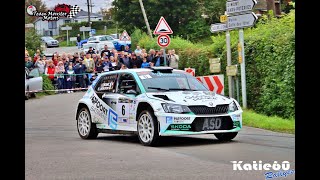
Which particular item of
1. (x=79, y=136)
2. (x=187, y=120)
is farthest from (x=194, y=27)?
(x=187, y=120)

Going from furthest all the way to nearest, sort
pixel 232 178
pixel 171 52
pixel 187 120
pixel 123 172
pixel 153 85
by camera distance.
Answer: pixel 171 52, pixel 153 85, pixel 187 120, pixel 123 172, pixel 232 178

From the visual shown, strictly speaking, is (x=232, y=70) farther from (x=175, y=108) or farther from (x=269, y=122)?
(x=175, y=108)

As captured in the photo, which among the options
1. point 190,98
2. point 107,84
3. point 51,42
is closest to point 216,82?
point 107,84

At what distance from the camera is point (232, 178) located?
935 cm

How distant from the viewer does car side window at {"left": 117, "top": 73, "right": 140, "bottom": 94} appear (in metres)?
14.8

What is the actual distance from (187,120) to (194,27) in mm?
33440

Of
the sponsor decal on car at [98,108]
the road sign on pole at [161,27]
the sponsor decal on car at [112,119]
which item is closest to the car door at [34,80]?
the road sign on pole at [161,27]

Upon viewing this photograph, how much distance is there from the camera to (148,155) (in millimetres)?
12273

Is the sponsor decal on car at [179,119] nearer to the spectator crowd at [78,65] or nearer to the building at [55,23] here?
the spectator crowd at [78,65]

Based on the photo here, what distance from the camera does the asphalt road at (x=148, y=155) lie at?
397 inches

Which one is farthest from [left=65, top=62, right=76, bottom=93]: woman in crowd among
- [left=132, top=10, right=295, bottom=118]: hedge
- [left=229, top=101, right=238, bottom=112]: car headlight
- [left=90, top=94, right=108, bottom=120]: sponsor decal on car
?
[left=229, top=101, right=238, bottom=112]: car headlight

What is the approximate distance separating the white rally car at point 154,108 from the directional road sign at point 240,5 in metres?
5.89
